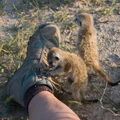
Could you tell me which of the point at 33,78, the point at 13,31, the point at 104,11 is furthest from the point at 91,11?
the point at 33,78

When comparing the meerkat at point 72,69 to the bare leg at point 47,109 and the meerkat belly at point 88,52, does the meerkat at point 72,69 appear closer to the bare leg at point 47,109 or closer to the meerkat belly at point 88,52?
the meerkat belly at point 88,52

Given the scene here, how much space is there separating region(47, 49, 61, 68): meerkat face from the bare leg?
1.48ft

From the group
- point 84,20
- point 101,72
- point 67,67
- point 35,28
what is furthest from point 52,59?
point 35,28

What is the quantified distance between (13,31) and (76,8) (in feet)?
4.35

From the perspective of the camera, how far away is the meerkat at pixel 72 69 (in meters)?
2.36

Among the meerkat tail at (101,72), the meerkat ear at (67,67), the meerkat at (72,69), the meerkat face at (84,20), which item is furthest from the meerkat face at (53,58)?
the meerkat face at (84,20)

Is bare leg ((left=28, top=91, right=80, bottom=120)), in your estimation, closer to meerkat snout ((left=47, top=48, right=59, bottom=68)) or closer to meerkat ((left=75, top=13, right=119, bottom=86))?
meerkat snout ((left=47, top=48, right=59, bottom=68))

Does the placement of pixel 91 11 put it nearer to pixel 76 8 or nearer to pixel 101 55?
pixel 76 8

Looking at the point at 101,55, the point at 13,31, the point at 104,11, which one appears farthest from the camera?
the point at 104,11

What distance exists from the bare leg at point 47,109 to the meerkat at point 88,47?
2.35 feet

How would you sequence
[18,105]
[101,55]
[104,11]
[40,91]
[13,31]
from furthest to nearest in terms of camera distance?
[104,11] → [13,31] → [101,55] → [18,105] → [40,91]

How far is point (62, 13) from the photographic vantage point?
372cm

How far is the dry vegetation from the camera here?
7.93 ft

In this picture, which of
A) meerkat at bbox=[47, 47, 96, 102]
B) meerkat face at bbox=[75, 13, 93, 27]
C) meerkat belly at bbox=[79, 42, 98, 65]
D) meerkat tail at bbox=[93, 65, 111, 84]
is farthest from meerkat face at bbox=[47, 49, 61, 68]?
meerkat face at bbox=[75, 13, 93, 27]
